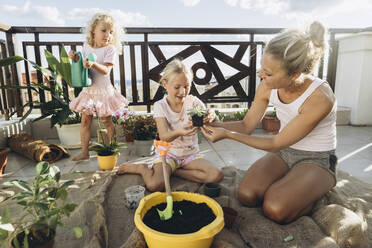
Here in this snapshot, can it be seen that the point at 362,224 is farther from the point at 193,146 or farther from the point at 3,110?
the point at 3,110

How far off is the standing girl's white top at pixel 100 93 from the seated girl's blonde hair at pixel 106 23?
0.10 m

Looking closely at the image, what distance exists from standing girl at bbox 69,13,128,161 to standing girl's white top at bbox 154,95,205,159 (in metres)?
0.89

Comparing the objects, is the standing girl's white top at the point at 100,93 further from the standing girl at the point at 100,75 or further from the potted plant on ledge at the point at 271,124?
the potted plant on ledge at the point at 271,124

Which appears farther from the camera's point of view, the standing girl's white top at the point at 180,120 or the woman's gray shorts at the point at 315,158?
the standing girl's white top at the point at 180,120

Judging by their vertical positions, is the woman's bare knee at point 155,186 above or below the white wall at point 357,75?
below

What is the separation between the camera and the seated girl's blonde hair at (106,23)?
2350 millimetres

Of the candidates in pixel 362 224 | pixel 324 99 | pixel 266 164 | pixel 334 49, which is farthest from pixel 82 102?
pixel 334 49

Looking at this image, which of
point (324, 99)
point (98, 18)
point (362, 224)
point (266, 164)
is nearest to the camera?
point (362, 224)

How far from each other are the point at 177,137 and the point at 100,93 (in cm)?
122

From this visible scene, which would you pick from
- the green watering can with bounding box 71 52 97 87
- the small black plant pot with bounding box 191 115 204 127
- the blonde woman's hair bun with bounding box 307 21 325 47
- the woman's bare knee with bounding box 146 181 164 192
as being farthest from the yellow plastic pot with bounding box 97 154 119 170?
the blonde woman's hair bun with bounding box 307 21 325 47

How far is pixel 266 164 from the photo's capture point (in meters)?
1.63

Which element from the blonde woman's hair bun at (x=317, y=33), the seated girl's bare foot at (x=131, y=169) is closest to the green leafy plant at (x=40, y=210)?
the seated girl's bare foot at (x=131, y=169)

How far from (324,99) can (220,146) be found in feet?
5.67

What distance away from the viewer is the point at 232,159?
253cm
